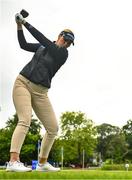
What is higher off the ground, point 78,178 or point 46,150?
point 46,150

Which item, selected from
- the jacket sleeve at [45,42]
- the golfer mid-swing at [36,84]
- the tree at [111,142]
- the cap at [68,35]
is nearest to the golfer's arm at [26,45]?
the golfer mid-swing at [36,84]

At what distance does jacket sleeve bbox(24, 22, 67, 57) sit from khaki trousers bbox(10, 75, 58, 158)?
66 cm

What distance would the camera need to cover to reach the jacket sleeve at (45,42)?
8375 millimetres

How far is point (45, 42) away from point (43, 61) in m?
0.34

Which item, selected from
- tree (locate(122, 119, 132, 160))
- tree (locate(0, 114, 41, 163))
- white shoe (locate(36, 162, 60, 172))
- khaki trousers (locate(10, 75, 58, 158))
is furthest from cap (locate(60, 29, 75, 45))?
tree (locate(122, 119, 132, 160))

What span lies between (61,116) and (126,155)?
41.7 meters

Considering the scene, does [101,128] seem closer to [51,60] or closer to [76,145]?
[76,145]

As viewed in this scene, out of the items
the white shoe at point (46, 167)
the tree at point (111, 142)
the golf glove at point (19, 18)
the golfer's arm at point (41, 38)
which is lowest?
the white shoe at point (46, 167)

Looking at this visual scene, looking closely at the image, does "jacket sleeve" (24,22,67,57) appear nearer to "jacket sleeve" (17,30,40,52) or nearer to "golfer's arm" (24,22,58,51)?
"golfer's arm" (24,22,58,51)

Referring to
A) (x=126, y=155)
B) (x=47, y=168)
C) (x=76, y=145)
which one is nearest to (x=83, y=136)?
(x=76, y=145)

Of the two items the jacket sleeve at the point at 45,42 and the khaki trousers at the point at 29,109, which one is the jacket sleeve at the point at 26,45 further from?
the khaki trousers at the point at 29,109

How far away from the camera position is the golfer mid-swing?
8.24 m

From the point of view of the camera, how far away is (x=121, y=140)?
13788 cm

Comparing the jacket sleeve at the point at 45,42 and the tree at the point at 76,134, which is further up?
the tree at the point at 76,134
